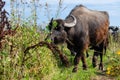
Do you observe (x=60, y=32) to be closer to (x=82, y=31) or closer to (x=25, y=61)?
(x=82, y=31)

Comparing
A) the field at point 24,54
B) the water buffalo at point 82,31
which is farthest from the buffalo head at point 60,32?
the field at point 24,54

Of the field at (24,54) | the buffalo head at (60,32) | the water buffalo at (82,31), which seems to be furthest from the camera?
the water buffalo at (82,31)

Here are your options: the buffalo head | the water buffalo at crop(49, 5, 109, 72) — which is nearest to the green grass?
the buffalo head

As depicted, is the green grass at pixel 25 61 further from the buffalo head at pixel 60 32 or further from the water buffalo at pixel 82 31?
the water buffalo at pixel 82 31

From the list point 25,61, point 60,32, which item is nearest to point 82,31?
point 60,32

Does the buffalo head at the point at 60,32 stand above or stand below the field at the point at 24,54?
below

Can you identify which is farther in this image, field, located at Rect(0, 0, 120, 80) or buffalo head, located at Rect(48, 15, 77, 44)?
buffalo head, located at Rect(48, 15, 77, 44)

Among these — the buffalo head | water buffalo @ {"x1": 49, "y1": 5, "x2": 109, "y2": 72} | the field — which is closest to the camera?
the field

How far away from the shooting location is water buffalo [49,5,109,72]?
36.5 feet

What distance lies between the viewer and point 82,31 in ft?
39.0

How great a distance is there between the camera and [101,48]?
1346cm

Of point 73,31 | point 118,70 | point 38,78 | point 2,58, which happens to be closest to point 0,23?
point 2,58

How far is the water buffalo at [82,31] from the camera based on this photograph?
1114 centimetres

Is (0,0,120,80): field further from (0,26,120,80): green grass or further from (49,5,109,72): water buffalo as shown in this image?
(49,5,109,72): water buffalo
